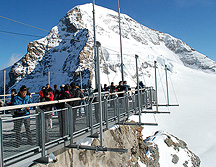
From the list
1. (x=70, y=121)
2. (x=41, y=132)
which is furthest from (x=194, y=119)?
(x=41, y=132)

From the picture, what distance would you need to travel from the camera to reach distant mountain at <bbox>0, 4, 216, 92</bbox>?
6128 cm

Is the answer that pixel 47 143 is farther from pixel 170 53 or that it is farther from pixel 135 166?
pixel 170 53

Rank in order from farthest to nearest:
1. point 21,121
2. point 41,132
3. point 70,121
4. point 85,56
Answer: point 85,56, point 70,121, point 41,132, point 21,121

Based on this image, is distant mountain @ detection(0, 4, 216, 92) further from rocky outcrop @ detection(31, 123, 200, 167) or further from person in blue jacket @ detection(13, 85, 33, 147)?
person in blue jacket @ detection(13, 85, 33, 147)

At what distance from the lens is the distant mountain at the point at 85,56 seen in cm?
6128

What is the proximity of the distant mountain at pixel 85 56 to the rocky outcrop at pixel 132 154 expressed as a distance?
2178 centimetres

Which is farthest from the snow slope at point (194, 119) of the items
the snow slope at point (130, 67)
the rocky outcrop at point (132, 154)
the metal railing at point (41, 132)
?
the metal railing at point (41, 132)

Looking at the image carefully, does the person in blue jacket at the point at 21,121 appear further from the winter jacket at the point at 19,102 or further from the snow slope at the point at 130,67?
the snow slope at the point at 130,67

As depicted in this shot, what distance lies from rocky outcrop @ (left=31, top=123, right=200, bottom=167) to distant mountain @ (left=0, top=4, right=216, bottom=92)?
21782mm

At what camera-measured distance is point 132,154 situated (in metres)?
14.1

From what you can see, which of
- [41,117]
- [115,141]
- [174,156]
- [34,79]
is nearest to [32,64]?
[34,79]

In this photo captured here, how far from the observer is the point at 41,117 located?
465 cm

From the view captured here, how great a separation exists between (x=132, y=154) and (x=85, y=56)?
5291cm

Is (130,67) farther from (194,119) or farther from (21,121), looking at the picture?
(21,121)
